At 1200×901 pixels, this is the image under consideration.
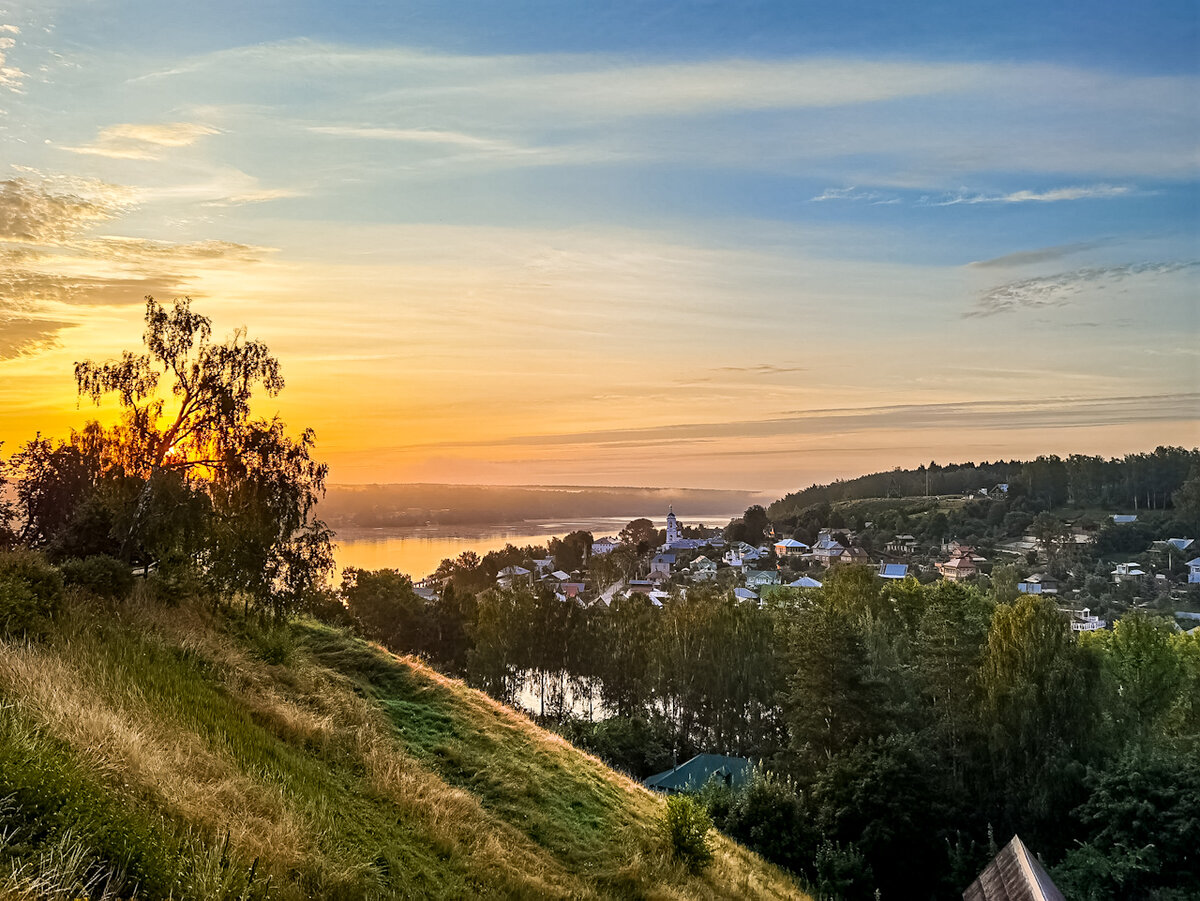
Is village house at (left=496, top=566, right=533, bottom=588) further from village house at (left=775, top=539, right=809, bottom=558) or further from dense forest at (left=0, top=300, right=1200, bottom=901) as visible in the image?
village house at (left=775, top=539, right=809, bottom=558)

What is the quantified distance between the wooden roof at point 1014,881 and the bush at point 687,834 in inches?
244

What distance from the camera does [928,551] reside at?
10675cm

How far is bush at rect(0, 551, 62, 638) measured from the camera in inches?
369

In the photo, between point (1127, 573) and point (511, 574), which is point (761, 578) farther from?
point (1127, 573)

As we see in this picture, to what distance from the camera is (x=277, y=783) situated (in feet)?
26.6

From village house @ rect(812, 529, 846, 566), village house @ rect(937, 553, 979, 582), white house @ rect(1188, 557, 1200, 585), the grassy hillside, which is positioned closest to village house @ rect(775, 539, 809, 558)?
village house @ rect(812, 529, 846, 566)

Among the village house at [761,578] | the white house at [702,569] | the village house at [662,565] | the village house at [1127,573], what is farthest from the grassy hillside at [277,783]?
the village house at [662,565]

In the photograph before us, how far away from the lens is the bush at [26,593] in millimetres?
9375

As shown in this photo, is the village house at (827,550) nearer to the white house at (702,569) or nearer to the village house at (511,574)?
the white house at (702,569)

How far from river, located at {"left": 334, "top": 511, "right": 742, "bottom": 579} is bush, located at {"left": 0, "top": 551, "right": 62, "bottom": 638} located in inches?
2715

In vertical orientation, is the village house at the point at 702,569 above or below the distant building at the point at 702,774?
below

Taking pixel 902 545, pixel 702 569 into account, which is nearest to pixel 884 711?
pixel 702 569

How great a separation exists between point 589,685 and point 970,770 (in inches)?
792

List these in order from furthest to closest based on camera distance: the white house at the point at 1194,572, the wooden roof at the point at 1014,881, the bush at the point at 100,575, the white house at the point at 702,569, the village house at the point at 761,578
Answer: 1. the white house at the point at 702,569
2. the white house at the point at 1194,572
3. the village house at the point at 761,578
4. the wooden roof at the point at 1014,881
5. the bush at the point at 100,575
